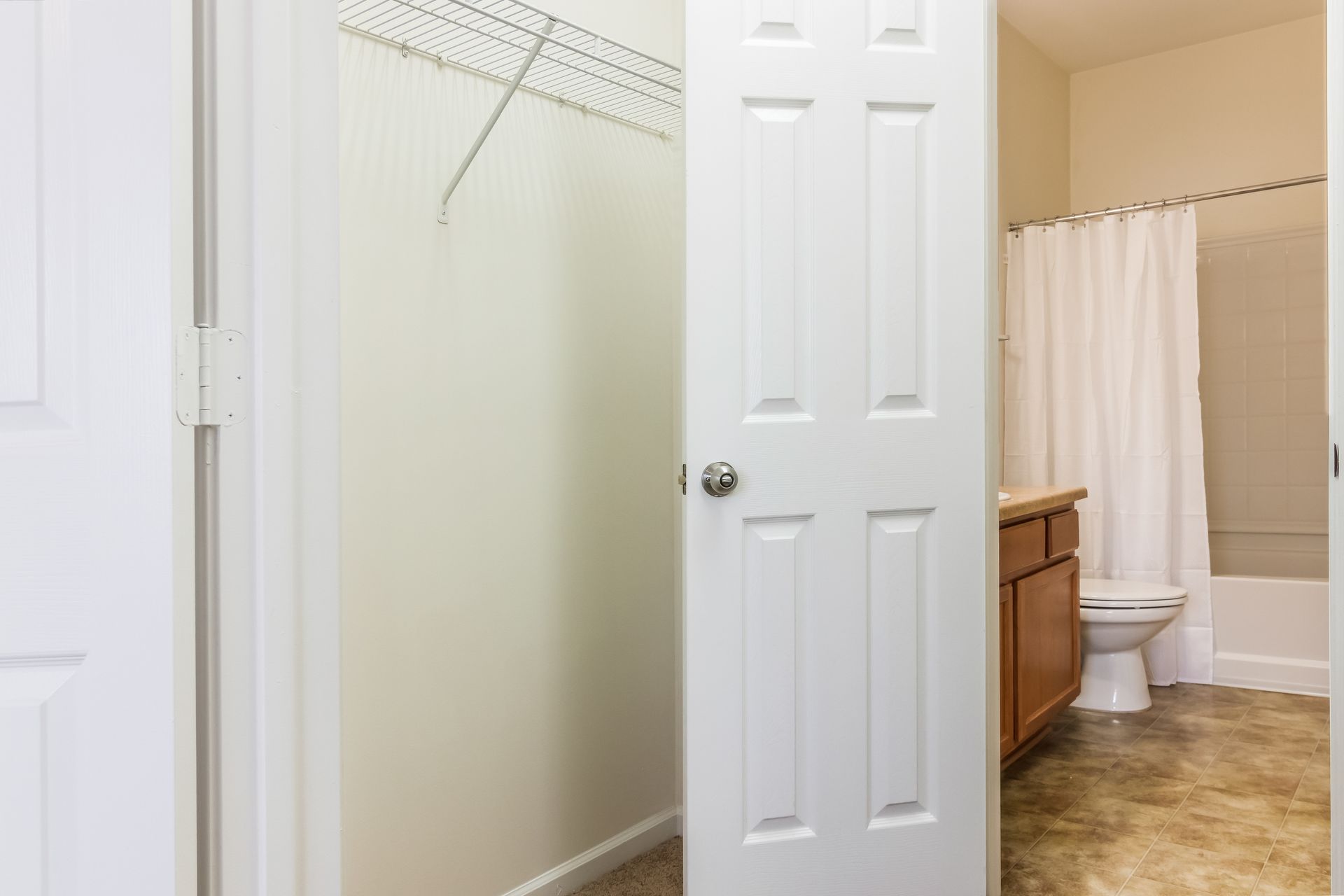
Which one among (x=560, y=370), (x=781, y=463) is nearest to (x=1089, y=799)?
(x=781, y=463)

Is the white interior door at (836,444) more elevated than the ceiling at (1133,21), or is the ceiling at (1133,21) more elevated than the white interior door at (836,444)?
the ceiling at (1133,21)

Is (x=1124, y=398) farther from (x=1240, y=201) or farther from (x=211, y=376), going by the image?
(x=211, y=376)

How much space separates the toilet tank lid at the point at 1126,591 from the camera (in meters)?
3.10

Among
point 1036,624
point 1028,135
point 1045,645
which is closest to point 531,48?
point 1036,624

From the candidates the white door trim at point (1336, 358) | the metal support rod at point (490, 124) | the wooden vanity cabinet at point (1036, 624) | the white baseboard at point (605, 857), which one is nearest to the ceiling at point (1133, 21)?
the wooden vanity cabinet at point (1036, 624)

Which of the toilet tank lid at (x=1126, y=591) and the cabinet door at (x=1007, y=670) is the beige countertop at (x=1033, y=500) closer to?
the cabinet door at (x=1007, y=670)

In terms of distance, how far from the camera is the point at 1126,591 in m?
3.20

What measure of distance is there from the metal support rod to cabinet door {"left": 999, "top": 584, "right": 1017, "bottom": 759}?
1.60 meters

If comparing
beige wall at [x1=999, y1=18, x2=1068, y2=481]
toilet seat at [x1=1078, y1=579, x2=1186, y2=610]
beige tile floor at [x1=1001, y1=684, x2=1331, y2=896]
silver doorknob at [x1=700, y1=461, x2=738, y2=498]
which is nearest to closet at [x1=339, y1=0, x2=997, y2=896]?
silver doorknob at [x1=700, y1=461, x2=738, y2=498]

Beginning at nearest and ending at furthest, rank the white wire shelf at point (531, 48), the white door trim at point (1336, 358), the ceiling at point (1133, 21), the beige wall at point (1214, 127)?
1. the white door trim at point (1336, 358)
2. the white wire shelf at point (531, 48)
3. the ceiling at point (1133, 21)
4. the beige wall at point (1214, 127)

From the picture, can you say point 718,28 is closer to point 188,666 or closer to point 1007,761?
point 188,666

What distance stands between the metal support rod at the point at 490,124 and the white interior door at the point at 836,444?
0.28 metres

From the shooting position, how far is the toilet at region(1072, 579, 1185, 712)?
3070mm

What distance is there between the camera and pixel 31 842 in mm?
817
